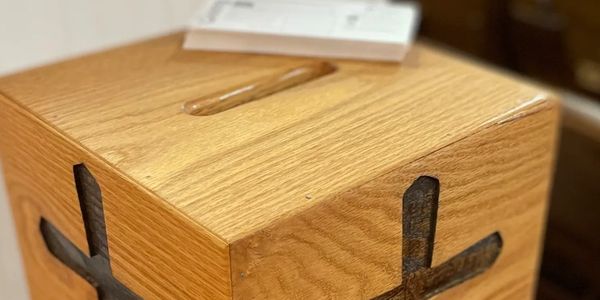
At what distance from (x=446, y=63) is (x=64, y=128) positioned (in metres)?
0.34

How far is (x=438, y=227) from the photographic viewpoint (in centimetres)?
61

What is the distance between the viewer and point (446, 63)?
734mm

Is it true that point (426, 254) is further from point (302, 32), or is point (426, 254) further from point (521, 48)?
point (521, 48)

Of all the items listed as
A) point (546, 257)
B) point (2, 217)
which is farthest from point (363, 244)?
point (546, 257)

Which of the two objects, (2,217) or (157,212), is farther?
(2,217)

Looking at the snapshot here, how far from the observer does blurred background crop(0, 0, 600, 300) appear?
82 centimetres

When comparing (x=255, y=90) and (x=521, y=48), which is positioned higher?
(x=255, y=90)

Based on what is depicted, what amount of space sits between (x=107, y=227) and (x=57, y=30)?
319 mm

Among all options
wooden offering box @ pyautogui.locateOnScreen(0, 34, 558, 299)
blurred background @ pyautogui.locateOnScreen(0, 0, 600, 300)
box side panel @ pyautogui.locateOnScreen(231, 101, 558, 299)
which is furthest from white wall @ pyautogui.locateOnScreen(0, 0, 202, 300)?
box side panel @ pyautogui.locateOnScreen(231, 101, 558, 299)

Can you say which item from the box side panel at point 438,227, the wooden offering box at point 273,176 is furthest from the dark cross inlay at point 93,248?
the box side panel at point 438,227

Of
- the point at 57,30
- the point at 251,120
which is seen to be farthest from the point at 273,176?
the point at 57,30

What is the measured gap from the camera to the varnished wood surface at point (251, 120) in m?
0.53

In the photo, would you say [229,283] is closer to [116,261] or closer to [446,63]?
[116,261]

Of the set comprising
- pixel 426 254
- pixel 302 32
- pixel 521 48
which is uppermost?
pixel 302 32
